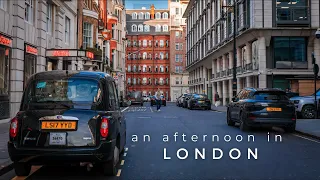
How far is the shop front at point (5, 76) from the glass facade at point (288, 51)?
76.0 ft

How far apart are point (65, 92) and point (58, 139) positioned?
857 millimetres

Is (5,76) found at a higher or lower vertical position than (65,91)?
higher


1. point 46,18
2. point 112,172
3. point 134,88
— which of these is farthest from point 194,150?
point 134,88

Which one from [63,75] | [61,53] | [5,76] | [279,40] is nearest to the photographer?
[63,75]

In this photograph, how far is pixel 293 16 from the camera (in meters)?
31.9

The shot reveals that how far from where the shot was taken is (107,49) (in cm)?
5288

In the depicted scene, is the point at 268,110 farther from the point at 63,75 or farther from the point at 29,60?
the point at 29,60

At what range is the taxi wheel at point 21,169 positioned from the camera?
590 centimetres

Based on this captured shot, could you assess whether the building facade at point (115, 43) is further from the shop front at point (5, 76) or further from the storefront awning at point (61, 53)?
the shop front at point (5, 76)

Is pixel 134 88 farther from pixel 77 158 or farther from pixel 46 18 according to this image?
pixel 77 158

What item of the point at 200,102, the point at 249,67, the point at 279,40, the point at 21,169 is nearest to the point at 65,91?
the point at 21,169

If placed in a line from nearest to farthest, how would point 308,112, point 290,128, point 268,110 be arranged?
point 268,110 < point 290,128 < point 308,112

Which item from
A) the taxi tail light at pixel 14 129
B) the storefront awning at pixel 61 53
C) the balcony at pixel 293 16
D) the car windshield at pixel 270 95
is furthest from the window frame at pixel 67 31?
the taxi tail light at pixel 14 129

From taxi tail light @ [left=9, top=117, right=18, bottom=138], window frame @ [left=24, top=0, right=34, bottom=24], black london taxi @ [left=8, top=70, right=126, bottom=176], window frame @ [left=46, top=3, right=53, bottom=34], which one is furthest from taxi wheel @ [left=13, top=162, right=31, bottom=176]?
window frame @ [left=46, top=3, right=53, bottom=34]
